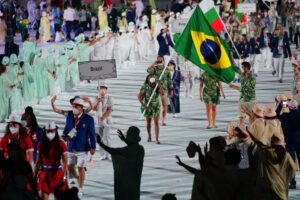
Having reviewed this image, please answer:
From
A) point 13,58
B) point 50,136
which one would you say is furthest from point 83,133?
point 13,58

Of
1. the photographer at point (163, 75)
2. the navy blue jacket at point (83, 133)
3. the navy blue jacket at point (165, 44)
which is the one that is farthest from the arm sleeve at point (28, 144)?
the navy blue jacket at point (165, 44)

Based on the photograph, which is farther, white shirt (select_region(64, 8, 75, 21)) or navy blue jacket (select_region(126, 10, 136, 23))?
navy blue jacket (select_region(126, 10, 136, 23))

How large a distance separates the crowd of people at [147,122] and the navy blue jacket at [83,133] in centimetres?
2

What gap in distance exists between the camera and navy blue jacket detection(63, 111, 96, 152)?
2075 cm

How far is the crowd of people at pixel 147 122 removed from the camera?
1498 centimetres

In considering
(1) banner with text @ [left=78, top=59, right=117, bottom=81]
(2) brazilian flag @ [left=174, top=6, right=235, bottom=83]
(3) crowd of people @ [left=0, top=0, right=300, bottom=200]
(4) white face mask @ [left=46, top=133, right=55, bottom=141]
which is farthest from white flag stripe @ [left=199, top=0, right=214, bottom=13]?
(4) white face mask @ [left=46, top=133, right=55, bottom=141]

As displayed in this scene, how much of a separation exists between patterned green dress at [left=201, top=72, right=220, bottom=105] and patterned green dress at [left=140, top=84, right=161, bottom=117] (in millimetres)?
1564

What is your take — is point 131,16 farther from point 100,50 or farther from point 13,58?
point 13,58

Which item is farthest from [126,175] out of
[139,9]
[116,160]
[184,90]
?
[139,9]

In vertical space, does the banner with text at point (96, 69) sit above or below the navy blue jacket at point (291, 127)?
above

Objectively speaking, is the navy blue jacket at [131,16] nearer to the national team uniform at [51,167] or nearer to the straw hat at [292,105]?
the straw hat at [292,105]

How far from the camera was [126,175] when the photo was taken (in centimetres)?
1767

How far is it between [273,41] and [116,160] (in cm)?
2215

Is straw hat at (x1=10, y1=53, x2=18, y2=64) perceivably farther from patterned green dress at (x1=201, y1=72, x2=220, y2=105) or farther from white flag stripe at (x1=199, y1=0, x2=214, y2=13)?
white flag stripe at (x1=199, y1=0, x2=214, y2=13)
